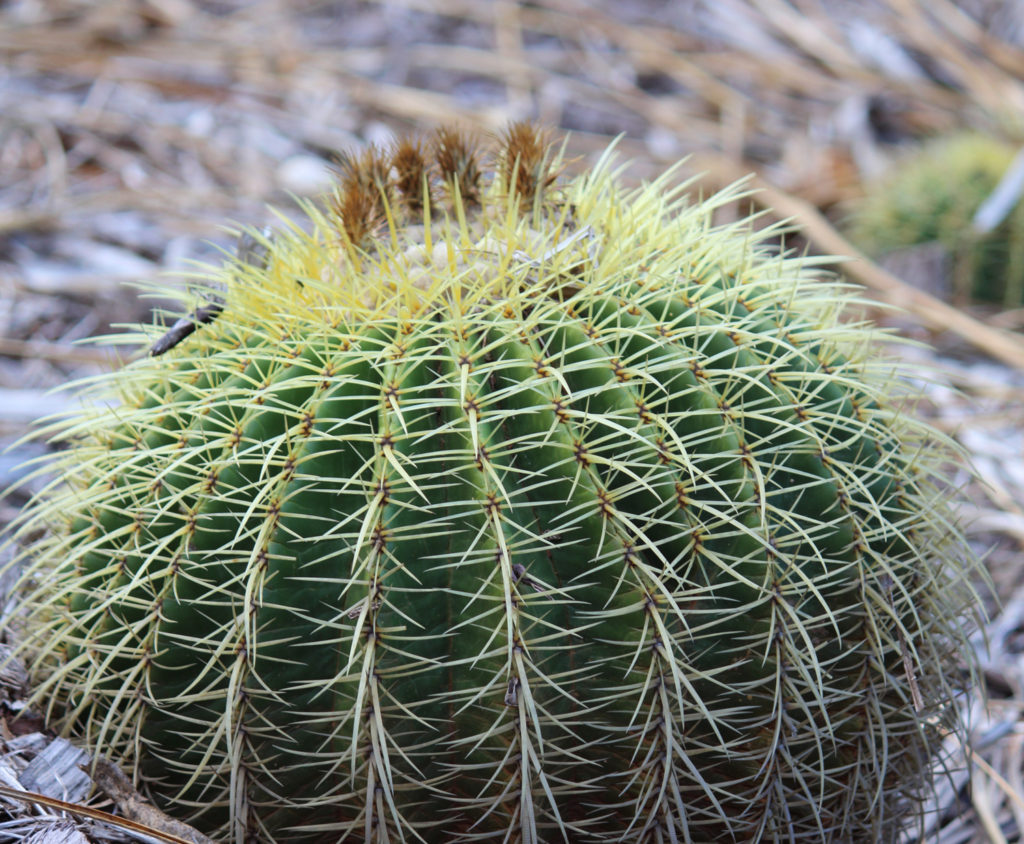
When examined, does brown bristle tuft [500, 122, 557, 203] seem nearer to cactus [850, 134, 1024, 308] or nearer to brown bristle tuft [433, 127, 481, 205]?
brown bristle tuft [433, 127, 481, 205]

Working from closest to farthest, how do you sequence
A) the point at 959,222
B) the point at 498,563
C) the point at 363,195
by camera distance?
the point at 498,563, the point at 363,195, the point at 959,222

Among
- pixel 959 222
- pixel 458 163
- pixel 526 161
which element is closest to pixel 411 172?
pixel 458 163

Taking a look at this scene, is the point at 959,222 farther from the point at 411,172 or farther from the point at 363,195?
the point at 363,195

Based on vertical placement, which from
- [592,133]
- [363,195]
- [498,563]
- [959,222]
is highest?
[363,195]

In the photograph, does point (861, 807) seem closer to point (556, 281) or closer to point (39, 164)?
point (556, 281)

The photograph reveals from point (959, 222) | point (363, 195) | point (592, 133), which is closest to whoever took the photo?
point (363, 195)

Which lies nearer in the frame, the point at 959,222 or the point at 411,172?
the point at 411,172

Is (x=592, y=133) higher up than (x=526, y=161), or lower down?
lower down

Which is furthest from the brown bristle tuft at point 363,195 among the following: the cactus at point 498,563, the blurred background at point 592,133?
the blurred background at point 592,133

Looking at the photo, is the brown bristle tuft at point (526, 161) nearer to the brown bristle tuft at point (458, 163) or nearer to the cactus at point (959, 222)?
the brown bristle tuft at point (458, 163)
